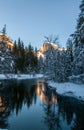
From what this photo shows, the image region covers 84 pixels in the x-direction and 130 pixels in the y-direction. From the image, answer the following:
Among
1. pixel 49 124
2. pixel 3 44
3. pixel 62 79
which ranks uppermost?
pixel 3 44

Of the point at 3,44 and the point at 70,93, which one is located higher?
the point at 3,44

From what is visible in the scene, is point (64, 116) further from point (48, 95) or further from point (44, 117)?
point (48, 95)

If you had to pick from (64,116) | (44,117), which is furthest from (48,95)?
(44,117)

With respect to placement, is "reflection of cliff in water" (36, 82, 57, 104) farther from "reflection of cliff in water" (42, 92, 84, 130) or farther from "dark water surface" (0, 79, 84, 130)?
"dark water surface" (0, 79, 84, 130)

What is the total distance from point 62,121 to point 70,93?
15.7 m

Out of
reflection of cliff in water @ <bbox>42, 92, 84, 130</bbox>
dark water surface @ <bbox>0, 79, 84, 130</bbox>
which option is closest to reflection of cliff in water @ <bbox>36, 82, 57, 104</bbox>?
reflection of cliff in water @ <bbox>42, 92, 84, 130</bbox>

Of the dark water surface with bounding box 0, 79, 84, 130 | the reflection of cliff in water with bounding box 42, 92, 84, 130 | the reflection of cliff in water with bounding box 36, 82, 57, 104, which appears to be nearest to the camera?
the dark water surface with bounding box 0, 79, 84, 130

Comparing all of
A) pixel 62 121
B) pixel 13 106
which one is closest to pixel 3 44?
pixel 13 106

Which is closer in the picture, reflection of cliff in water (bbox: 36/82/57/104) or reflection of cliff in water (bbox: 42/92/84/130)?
reflection of cliff in water (bbox: 42/92/84/130)

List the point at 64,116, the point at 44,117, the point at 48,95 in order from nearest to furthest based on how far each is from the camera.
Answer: the point at 44,117 < the point at 64,116 < the point at 48,95

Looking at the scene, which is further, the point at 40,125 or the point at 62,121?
the point at 62,121

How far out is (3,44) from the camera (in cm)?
5434

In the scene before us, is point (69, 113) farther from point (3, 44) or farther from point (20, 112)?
point (3, 44)

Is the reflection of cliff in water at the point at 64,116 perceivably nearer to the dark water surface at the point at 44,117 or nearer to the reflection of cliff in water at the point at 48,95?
the dark water surface at the point at 44,117
